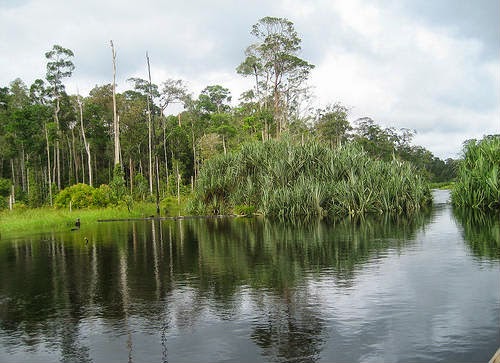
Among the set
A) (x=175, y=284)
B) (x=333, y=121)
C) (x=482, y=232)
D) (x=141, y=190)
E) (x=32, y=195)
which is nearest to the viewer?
(x=175, y=284)

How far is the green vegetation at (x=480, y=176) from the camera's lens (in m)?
19.6

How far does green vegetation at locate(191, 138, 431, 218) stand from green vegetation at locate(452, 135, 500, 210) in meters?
1.96

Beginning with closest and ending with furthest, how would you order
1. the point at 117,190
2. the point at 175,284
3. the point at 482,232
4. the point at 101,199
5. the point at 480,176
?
1. the point at 175,284
2. the point at 482,232
3. the point at 480,176
4. the point at 101,199
5. the point at 117,190

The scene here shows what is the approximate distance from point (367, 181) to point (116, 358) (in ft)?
57.8

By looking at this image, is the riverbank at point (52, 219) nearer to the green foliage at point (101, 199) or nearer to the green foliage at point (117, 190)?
the green foliage at point (117, 190)

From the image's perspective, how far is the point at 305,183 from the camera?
71.2 feet

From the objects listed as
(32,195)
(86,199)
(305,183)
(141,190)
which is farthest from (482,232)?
(32,195)

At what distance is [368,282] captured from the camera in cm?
779

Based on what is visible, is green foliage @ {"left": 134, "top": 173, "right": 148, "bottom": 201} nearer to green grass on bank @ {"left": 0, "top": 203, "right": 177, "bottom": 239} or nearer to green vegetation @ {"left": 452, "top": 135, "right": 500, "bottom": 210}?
green grass on bank @ {"left": 0, "top": 203, "right": 177, "bottom": 239}

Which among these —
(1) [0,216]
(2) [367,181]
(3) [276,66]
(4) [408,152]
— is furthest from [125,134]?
(4) [408,152]

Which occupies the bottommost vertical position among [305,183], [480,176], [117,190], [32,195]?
[480,176]

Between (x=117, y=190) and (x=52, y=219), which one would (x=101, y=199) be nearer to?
(x=117, y=190)

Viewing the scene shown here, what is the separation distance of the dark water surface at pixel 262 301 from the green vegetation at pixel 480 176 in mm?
7210

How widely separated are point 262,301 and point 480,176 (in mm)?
16031
